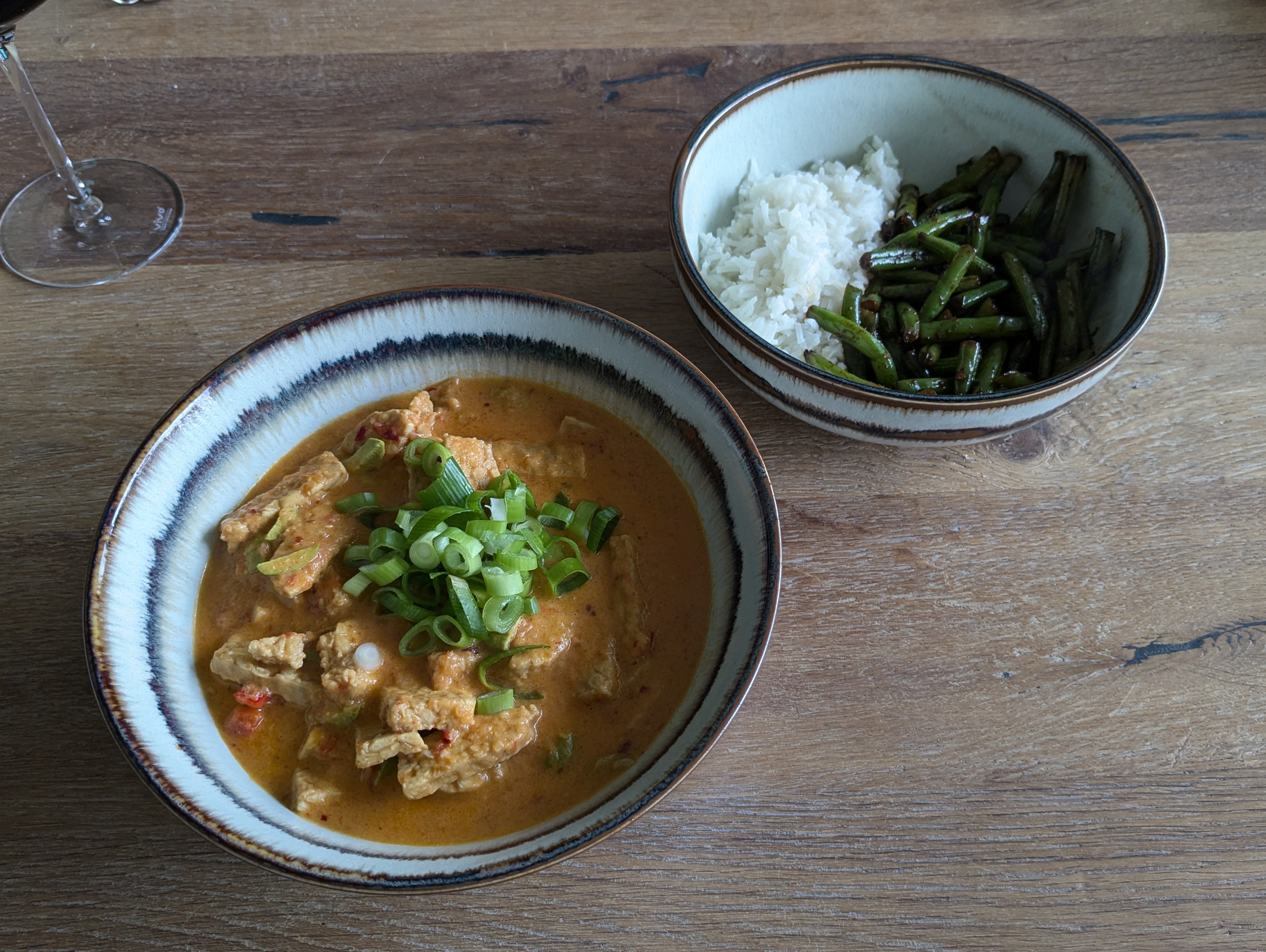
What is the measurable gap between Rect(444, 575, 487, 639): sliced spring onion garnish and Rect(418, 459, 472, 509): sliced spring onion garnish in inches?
7.9

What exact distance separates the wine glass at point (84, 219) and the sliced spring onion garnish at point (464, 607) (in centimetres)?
183

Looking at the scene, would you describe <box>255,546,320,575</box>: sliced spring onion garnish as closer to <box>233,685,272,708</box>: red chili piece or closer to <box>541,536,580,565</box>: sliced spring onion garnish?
<box>233,685,272,708</box>: red chili piece

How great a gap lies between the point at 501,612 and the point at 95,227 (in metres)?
2.21

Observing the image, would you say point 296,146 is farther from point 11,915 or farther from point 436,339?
point 11,915

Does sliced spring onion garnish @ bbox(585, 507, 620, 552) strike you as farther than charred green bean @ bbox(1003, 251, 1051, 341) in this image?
No

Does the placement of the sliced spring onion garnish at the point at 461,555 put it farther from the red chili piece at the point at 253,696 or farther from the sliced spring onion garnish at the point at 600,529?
the red chili piece at the point at 253,696

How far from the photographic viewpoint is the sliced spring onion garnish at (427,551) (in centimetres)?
204

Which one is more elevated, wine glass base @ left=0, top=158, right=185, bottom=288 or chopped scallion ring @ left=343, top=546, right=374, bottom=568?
wine glass base @ left=0, top=158, right=185, bottom=288

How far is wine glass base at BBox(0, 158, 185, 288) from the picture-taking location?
2.99 m

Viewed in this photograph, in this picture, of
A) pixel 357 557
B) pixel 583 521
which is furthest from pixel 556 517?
pixel 357 557

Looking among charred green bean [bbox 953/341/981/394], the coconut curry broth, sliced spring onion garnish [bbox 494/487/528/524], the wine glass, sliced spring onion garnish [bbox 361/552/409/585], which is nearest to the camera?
the coconut curry broth

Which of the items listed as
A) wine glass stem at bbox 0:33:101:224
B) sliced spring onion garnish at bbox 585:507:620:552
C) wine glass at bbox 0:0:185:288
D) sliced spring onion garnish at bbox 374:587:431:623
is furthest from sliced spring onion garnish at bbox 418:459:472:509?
wine glass stem at bbox 0:33:101:224

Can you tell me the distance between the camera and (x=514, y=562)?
207 centimetres

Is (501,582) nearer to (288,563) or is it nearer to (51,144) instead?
(288,563)
